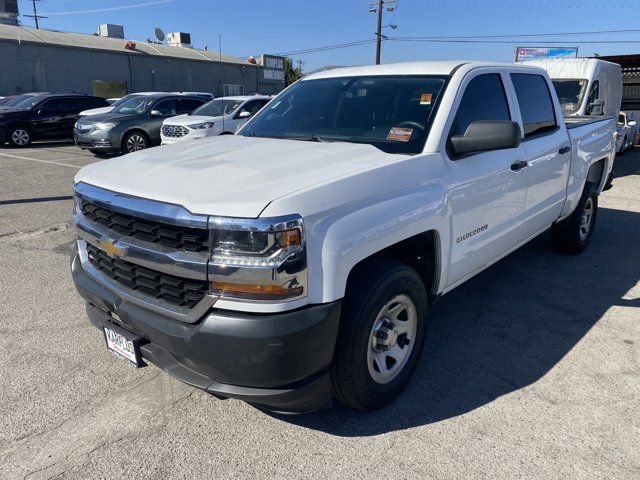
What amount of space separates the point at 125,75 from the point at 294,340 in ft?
117

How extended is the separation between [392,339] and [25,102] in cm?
1757

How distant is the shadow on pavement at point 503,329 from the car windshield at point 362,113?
58.7 inches

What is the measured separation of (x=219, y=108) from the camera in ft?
45.0

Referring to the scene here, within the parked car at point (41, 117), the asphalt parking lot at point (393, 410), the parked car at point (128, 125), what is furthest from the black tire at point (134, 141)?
the asphalt parking lot at point (393, 410)

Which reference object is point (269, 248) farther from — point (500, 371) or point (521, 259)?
point (521, 259)

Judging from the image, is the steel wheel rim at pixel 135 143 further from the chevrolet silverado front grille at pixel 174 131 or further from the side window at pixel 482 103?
the side window at pixel 482 103

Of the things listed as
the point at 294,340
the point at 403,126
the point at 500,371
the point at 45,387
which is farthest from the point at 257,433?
the point at 403,126

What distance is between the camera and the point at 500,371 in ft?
11.2

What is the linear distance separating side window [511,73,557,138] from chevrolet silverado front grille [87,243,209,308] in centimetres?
308

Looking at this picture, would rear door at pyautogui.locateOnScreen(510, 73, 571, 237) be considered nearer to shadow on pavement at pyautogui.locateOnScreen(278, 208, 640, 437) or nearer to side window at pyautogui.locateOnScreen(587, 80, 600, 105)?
shadow on pavement at pyautogui.locateOnScreen(278, 208, 640, 437)

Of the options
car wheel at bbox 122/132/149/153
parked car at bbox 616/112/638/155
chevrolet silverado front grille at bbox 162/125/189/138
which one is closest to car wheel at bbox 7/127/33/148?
car wheel at bbox 122/132/149/153

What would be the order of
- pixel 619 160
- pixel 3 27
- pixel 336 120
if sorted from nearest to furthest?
pixel 336 120 < pixel 619 160 < pixel 3 27

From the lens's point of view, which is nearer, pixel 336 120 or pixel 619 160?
pixel 336 120

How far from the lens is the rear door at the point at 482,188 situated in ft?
10.7
